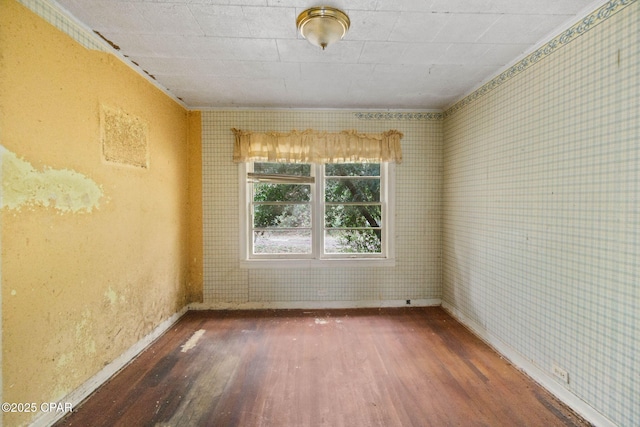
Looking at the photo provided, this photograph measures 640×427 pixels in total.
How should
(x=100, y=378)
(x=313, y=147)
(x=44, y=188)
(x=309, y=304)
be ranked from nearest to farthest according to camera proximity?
(x=44, y=188), (x=100, y=378), (x=313, y=147), (x=309, y=304)

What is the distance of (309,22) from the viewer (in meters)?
1.69

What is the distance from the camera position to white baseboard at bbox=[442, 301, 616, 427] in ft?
5.51

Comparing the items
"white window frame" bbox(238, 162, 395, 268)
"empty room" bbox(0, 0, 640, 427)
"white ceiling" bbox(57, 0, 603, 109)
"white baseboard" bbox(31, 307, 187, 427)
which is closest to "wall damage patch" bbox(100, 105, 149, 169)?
"empty room" bbox(0, 0, 640, 427)

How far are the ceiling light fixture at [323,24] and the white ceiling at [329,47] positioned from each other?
47 mm

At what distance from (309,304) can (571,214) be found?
268cm

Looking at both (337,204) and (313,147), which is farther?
(337,204)

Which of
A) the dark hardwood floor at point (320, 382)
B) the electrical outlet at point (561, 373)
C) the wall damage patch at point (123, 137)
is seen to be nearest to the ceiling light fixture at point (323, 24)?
the wall damage patch at point (123, 137)

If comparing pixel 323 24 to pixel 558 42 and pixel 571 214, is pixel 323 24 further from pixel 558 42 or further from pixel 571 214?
pixel 571 214

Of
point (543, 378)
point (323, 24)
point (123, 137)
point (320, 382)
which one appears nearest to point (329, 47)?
point (323, 24)

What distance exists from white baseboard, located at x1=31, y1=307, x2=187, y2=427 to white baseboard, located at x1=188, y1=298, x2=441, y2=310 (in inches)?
24.9

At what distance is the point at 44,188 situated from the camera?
5.24 ft

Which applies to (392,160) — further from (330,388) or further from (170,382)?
(170,382)

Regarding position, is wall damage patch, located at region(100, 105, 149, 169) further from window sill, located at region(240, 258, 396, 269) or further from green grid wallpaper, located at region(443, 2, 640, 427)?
green grid wallpaper, located at region(443, 2, 640, 427)

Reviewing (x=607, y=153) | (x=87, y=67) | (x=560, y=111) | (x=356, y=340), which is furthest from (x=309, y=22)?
(x=356, y=340)
